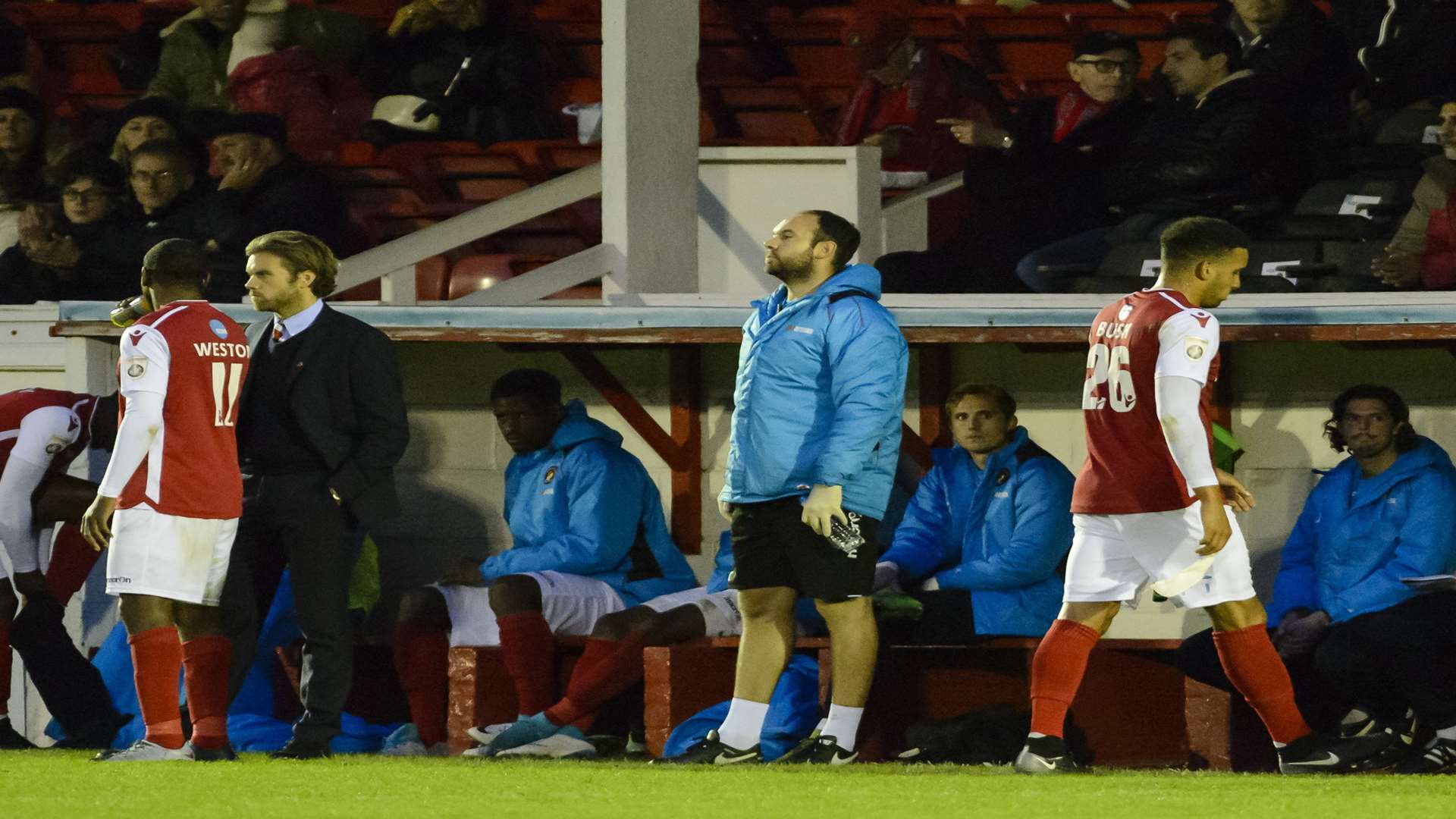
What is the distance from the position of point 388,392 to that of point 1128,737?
2564 millimetres

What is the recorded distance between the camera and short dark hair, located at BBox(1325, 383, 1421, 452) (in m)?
7.45

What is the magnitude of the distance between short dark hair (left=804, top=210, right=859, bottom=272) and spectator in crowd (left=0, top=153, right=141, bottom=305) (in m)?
A: 4.43

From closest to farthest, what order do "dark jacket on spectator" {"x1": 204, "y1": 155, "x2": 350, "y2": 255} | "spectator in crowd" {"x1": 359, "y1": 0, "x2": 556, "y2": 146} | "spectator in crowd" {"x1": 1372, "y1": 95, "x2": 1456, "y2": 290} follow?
"spectator in crowd" {"x1": 1372, "y1": 95, "x2": 1456, "y2": 290}, "dark jacket on spectator" {"x1": 204, "y1": 155, "x2": 350, "y2": 255}, "spectator in crowd" {"x1": 359, "y1": 0, "x2": 556, "y2": 146}

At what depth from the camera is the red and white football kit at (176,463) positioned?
22.3 ft

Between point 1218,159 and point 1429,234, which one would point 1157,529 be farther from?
point 1218,159

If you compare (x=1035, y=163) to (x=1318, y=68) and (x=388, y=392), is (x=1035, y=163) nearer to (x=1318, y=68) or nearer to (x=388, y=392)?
(x=1318, y=68)

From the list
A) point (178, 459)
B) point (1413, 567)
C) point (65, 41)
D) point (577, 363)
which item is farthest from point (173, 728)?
point (65, 41)

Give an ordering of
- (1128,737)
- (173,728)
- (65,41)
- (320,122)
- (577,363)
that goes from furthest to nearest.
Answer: (65,41), (320,122), (577,363), (1128,737), (173,728)

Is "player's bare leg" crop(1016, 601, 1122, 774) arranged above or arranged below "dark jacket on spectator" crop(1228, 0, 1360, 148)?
below

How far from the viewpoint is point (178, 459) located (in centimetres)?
684

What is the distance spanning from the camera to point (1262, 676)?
6.48 m

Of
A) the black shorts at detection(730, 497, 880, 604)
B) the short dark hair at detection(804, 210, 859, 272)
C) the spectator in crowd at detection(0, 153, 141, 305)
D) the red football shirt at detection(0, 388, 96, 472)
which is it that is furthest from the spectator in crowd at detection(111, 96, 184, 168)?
the black shorts at detection(730, 497, 880, 604)

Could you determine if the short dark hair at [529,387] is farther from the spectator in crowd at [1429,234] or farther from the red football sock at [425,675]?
the spectator in crowd at [1429,234]

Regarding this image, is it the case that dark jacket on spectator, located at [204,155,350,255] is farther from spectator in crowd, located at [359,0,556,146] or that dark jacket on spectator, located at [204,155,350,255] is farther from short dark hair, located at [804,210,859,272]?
short dark hair, located at [804,210,859,272]
